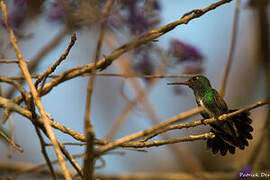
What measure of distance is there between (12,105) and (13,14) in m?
0.94

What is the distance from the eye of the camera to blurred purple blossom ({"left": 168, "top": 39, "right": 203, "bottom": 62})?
5.74 feet

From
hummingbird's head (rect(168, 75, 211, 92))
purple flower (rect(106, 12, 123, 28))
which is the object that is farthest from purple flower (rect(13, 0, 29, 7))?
hummingbird's head (rect(168, 75, 211, 92))

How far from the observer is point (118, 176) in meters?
2.53

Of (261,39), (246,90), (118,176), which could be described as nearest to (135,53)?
(118,176)

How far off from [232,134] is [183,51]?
61 centimetres

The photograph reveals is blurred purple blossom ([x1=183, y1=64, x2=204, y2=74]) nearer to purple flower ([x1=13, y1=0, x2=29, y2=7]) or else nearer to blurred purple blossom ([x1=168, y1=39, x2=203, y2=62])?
blurred purple blossom ([x1=168, y1=39, x2=203, y2=62])

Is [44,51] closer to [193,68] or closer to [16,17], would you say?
[16,17]

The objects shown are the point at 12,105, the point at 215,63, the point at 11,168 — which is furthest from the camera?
the point at 215,63

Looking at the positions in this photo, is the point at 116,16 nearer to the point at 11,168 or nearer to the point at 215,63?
the point at 11,168

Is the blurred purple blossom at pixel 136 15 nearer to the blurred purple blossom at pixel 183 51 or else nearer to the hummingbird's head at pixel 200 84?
the blurred purple blossom at pixel 183 51

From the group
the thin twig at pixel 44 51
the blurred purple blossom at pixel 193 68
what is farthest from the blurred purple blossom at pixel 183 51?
the thin twig at pixel 44 51

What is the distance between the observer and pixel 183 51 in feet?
5.97

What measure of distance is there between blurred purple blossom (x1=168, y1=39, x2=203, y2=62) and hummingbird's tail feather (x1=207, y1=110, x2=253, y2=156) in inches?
18.4

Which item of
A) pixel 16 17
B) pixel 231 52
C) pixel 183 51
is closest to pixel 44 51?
pixel 16 17
